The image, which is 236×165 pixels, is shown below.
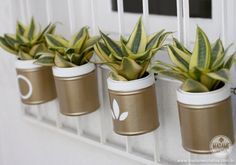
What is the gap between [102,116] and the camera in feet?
4.56

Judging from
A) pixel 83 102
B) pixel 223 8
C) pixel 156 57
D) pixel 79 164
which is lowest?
pixel 79 164

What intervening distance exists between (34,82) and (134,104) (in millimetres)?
439

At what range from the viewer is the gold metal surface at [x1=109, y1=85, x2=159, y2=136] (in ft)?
3.56

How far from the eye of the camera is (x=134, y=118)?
1088 millimetres

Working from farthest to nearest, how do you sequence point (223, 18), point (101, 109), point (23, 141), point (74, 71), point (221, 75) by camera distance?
point (23, 141) → point (101, 109) → point (74, 71) → point (223, 18) → point (221, 75)

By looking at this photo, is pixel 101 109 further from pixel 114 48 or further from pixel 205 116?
pixel 205 116

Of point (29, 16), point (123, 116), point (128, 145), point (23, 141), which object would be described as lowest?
point (23, 141)

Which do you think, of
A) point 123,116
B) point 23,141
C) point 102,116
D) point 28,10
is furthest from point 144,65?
point 23,141

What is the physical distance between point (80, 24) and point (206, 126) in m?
0.69

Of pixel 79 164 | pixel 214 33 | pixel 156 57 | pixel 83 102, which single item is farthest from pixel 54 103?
pixel 214 33

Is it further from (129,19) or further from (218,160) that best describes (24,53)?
(218,160)

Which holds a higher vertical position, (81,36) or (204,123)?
(81,36)

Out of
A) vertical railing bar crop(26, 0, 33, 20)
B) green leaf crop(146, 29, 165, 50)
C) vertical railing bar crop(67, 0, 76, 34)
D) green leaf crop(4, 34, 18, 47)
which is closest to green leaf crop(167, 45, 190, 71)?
green leaf crop(146, 29, 165, 50)

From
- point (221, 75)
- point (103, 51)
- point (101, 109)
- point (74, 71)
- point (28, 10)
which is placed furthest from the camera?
point (28, 10)
